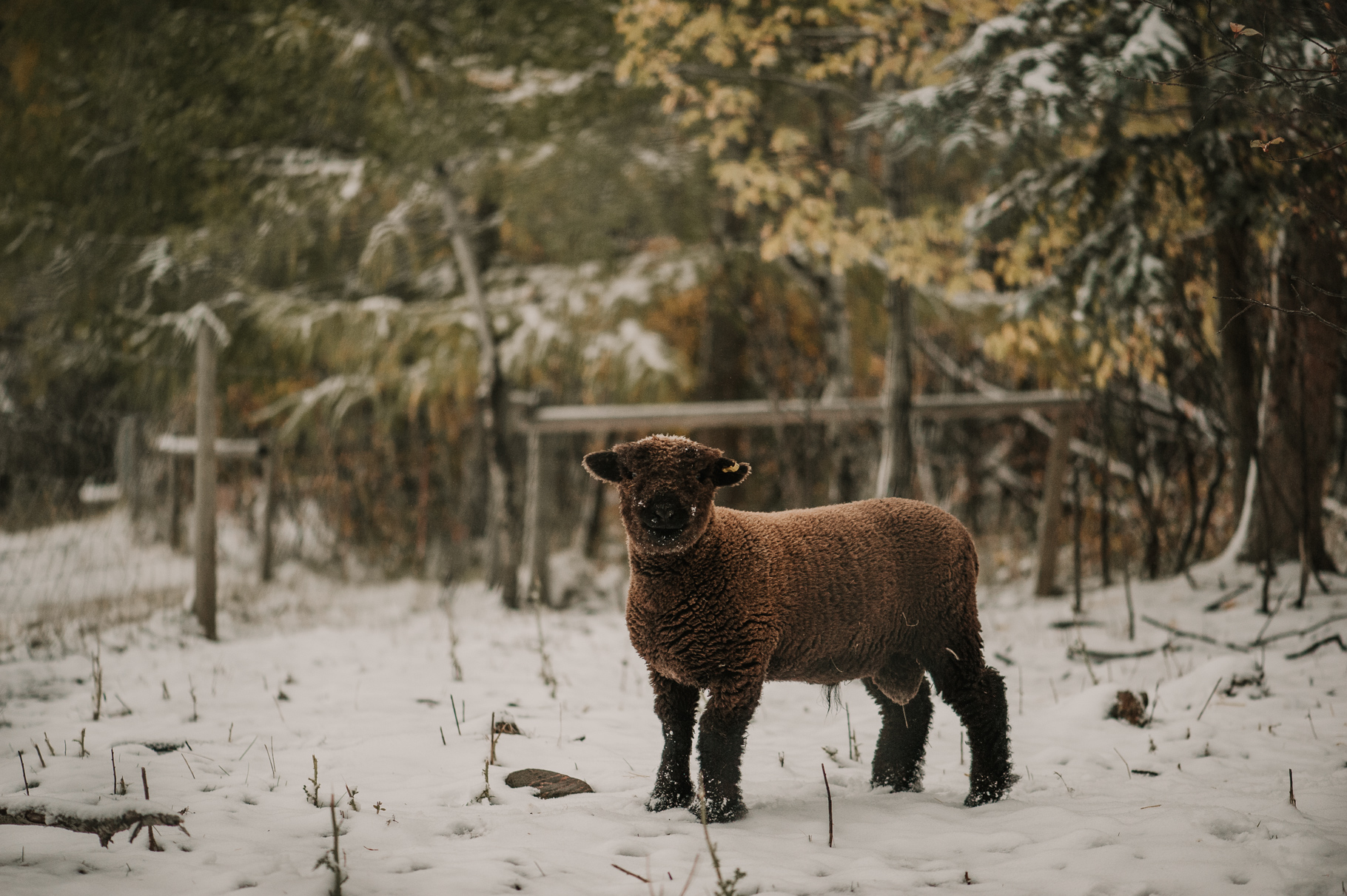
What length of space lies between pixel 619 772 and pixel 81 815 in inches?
68.9

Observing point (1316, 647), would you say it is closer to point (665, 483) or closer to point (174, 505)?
point (665, 483)

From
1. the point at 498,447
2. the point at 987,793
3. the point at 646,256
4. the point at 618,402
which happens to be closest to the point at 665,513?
the point at 987,793

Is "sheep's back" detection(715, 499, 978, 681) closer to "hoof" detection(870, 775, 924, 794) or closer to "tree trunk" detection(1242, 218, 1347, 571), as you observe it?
"hoof" detection(870, 775, 924, 794)

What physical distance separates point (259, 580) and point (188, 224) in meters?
4.19

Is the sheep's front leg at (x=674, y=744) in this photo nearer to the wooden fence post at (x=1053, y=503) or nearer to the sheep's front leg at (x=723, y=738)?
the sheep's front leg at (x=723, y=738)

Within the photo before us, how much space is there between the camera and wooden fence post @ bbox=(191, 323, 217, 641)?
19.9ft

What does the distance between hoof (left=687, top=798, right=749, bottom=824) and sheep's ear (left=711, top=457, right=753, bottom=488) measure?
103cm

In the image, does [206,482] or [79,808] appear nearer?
[79,808]

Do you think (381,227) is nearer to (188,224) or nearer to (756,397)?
(188,224)

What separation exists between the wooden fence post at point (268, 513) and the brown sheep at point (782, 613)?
752 centimetres

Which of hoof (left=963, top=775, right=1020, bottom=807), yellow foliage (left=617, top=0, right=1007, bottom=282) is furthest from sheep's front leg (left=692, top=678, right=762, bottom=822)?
yellow foliage (left=617, top=0, right=1007, bottom=282)

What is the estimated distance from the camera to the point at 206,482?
6074mm

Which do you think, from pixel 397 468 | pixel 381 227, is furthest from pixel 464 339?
pixel 397 468

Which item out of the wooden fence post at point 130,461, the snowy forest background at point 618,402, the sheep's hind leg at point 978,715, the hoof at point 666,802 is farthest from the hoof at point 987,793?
the wooden fence post at point 130,461
